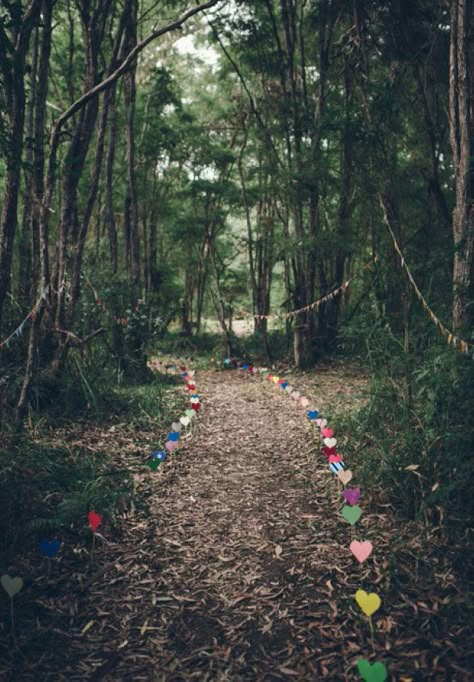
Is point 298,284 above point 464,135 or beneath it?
beneath

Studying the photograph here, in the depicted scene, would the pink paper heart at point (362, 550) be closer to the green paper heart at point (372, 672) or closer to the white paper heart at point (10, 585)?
the green paper heart at point (372, 672)

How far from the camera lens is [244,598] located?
8.43ft

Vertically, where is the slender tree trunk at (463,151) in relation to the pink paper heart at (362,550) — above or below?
above

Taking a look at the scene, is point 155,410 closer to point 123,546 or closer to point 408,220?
point 123,546

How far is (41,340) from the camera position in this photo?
5508mm

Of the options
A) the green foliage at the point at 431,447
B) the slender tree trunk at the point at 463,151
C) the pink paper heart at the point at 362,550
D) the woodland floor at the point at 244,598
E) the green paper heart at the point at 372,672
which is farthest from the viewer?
the slender tree trunk at the point at 463,151

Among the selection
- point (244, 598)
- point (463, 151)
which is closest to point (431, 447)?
point (244, 598)

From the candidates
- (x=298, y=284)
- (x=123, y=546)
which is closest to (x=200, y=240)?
(x=298, y=284)

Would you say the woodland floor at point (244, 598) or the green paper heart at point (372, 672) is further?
the woodland floor at point (244, 598)

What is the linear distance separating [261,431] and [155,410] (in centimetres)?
130

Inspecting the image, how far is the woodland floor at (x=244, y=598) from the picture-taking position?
2.11 meters

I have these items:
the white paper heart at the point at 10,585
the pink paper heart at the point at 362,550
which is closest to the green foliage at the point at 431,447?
the pink paper heart at the point at 362,550

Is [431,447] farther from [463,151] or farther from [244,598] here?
[463,151]

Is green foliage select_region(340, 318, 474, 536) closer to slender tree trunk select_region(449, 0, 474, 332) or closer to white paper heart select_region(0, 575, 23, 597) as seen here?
slender tree trunk select_region(449, 0, 474, 332)
